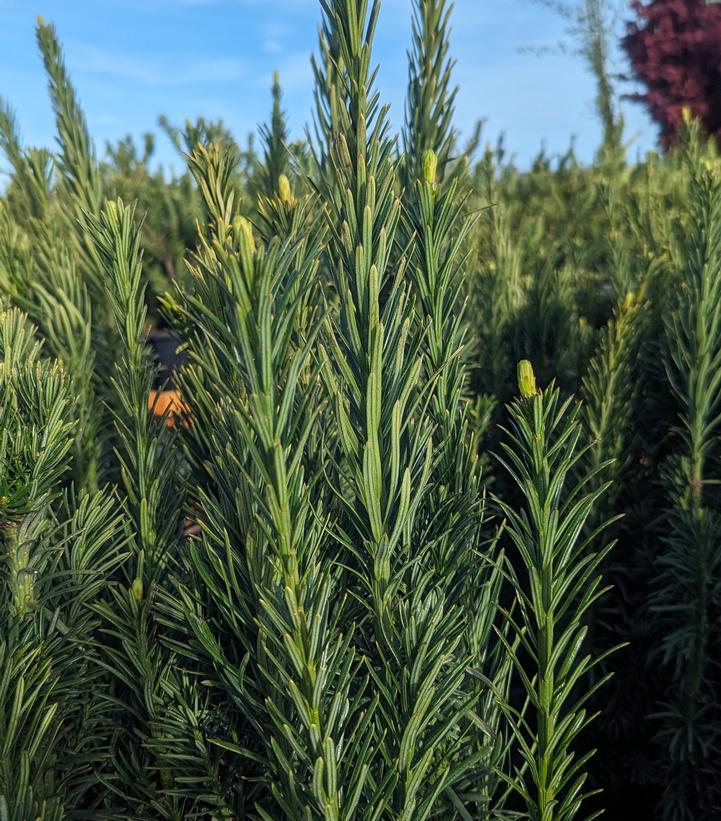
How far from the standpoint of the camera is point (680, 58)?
24.3 ft

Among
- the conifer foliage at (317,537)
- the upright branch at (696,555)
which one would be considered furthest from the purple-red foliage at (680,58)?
the conifer foliage at (317,537)

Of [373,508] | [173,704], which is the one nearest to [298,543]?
[373,508]

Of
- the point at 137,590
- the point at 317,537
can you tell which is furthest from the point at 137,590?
the point at 317,537

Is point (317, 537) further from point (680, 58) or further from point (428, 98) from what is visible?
point (680, 58)

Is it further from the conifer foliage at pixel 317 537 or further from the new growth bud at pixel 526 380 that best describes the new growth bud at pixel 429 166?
the new growth bud at pixel 526 380

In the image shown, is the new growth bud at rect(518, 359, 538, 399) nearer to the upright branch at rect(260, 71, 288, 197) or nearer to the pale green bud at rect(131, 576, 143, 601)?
the pale green bud at rect(131, 576, 143, 601)

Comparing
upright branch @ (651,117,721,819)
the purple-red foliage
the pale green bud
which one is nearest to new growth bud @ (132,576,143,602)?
the pale green bud

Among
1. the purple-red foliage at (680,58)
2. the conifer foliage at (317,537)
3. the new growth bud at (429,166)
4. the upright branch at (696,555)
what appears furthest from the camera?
the purple-red foliage at (680,58)

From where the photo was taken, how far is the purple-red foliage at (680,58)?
22.9 ft

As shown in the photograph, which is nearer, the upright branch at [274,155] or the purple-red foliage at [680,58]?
the upright branch at [274,155]

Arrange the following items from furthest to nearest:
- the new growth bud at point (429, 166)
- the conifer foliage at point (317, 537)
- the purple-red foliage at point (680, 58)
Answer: the purple-red foliage at point (680, 58) → the new growth bud at point (429, 166) → the conifer foliage at point (317, 537)

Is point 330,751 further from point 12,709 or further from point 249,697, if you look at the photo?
point 12,709

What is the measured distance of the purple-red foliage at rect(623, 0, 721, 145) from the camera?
22.9 ft

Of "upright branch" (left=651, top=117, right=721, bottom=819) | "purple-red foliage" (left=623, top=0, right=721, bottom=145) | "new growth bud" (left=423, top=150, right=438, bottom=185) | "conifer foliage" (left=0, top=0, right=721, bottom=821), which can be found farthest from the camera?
"purple-red foliage" (left=623, top=0, right=721, bottom=145)
